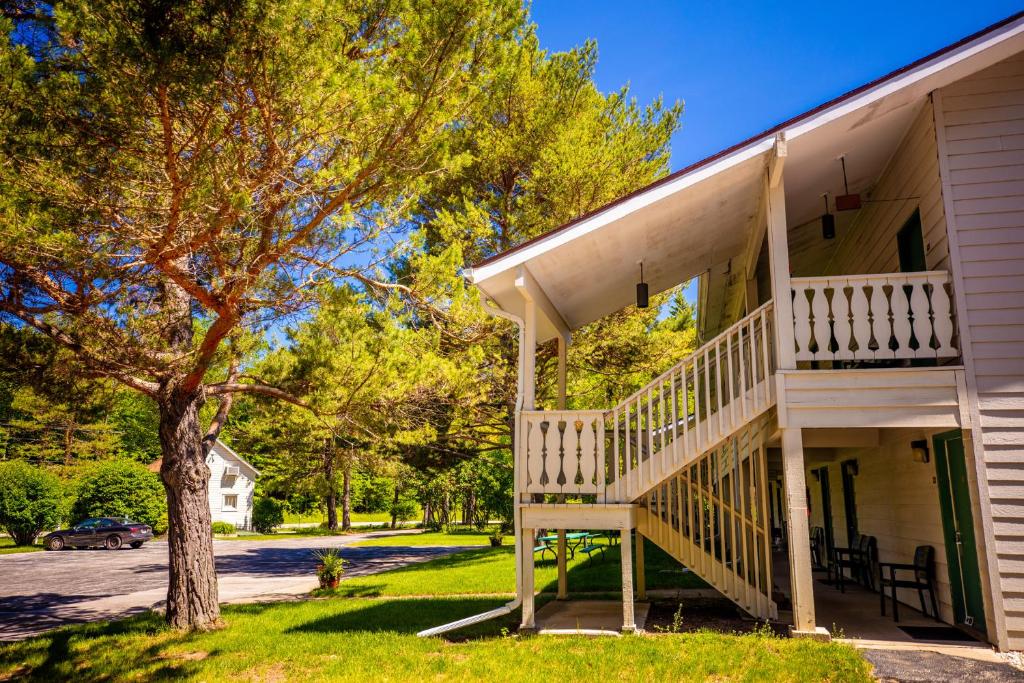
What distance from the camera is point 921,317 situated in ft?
22.1

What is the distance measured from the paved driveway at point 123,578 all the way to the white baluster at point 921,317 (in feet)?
36.2

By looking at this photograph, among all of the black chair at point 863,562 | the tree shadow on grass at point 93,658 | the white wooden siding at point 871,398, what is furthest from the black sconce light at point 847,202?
the tree shadow on grass at point 93,658

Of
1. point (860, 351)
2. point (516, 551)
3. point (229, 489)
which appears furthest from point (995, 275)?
point (229, 489)

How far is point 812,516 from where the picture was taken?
15.8m

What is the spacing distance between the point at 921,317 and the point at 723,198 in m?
2.40

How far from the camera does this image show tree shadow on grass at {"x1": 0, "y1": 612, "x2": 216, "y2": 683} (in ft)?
22.9

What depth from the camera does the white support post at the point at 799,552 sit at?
6.46m

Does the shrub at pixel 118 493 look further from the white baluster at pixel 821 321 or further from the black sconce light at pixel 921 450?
the black sconce light at pixel 921 450

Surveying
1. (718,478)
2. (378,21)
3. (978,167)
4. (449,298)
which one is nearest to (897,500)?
(718,478)

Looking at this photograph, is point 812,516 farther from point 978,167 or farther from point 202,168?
point 202,168

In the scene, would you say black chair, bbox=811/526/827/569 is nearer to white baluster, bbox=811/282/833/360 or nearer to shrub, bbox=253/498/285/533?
white baluster, bbox=811/282/833/360

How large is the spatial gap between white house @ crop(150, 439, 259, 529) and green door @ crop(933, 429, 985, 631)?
1449 inches

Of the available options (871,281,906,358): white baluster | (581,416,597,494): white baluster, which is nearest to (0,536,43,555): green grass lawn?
(581,416,597,494): white baluster

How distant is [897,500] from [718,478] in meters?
2.51
